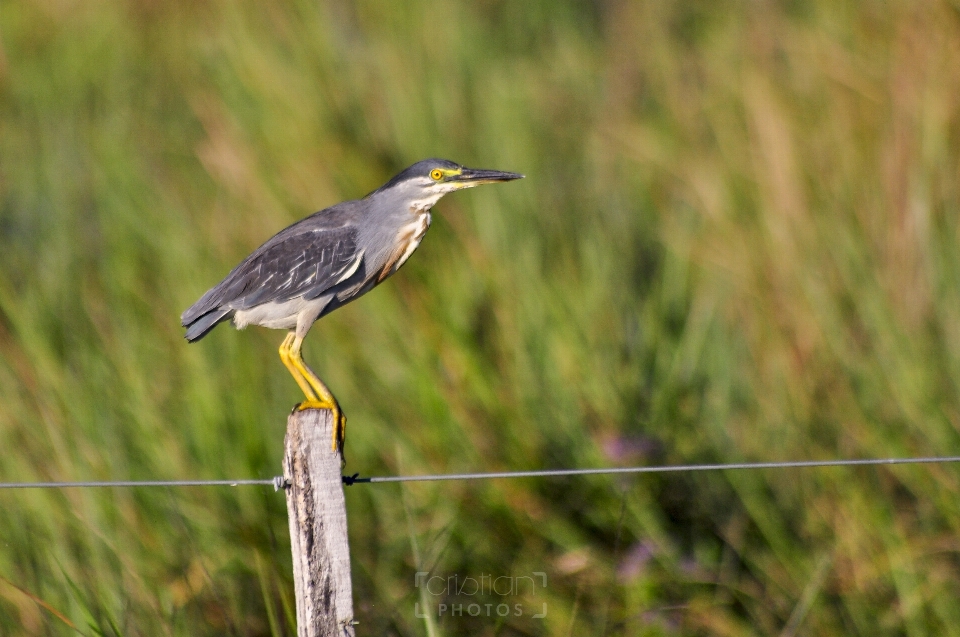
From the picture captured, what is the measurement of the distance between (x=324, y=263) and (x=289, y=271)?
0.12 meters

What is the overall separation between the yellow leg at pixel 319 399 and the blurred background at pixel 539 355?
16.8 inches

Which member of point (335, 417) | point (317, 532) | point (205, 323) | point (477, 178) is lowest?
point (317, 532)

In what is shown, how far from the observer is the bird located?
2971 millimetres

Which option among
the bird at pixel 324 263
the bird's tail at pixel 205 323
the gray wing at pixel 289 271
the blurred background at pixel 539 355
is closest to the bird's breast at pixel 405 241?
the bird at pixel 324 263

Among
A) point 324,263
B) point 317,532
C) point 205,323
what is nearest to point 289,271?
point 324,263

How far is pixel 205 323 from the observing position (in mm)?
3047

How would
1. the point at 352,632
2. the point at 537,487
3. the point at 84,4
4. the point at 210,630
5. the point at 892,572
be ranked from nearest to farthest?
the point at 352,632, the point at 210,630, the point at 892,572, the point at 537,487, the point at 84,4

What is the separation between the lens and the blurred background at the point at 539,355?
3686mm

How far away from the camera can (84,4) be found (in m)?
9.80

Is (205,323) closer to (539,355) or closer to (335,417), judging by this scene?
(335,417)

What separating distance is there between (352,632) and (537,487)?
1.76 metres

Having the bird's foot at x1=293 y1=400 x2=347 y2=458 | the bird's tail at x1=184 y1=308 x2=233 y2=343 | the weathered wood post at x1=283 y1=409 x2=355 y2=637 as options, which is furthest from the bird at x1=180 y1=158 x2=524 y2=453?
the weathered wood post at x1=283 y1=409 x2=355 y2=637

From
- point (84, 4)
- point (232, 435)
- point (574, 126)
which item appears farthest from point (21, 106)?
point (232, 435)

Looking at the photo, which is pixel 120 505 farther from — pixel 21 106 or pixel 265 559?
pixel 21 106
